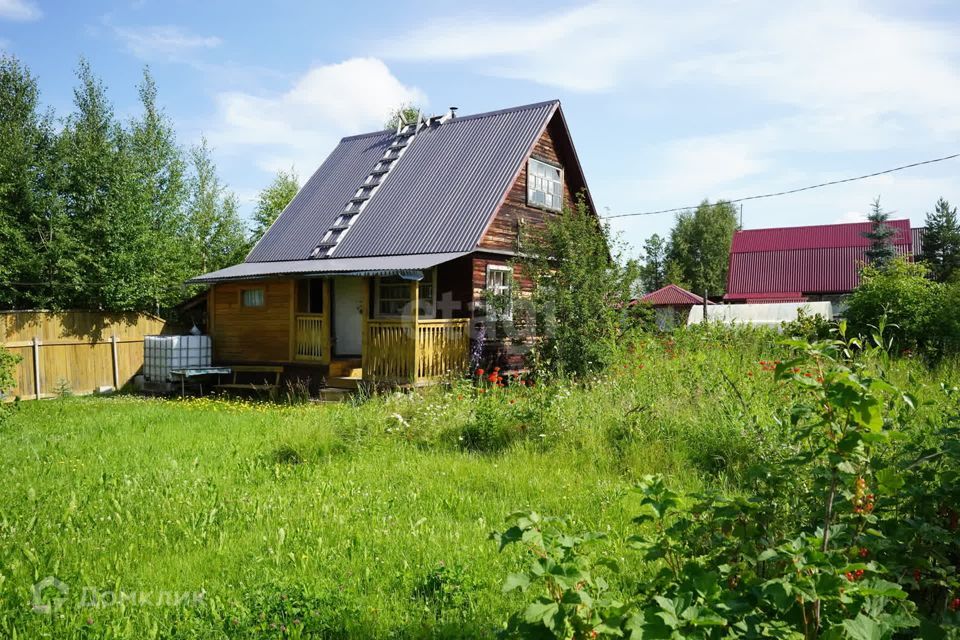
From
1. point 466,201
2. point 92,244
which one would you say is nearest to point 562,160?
point 466,201

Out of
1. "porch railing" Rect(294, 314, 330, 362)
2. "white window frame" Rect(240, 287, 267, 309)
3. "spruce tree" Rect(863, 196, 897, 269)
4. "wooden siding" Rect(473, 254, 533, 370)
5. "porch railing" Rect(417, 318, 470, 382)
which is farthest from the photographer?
"spruce tree" Rect(863, 196, 897, 269)

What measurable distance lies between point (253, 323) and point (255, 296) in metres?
0.72

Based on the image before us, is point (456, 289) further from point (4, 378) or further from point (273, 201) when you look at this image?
point (273, 201)

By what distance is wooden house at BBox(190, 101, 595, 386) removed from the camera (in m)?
13.5

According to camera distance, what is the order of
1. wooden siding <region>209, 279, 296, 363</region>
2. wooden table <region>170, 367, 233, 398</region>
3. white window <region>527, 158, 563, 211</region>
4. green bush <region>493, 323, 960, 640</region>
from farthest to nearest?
white window <region>527, 158, 563, 211</region> → wooden siding <region>209, 279, 296, 363</region> → wooden table <region>170, 367, 233, 398</region> → green bush <region>493, 323, 960, 640</region>

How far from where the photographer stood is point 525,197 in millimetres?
16469

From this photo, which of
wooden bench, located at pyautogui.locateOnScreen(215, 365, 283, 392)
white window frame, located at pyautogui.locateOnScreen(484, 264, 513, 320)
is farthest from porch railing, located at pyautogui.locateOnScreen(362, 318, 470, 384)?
wooden bench, located at pyautogui.locateOnScreen(215, 365, 283, 392)

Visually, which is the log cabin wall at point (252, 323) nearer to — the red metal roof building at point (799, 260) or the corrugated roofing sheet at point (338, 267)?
the corrugated roofing sheet at point (338, 267)

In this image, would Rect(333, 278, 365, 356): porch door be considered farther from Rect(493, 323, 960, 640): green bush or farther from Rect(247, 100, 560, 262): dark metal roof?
Rect(493, 323, 960, 640): green bush

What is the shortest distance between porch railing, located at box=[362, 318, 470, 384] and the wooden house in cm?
2

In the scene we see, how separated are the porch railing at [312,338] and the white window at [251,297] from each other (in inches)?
72.7

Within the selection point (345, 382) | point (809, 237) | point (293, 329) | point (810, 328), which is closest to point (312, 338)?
point (293, 329)

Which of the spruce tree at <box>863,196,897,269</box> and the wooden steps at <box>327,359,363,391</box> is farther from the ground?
the spruce tree at <box>863,196,897,269</box>

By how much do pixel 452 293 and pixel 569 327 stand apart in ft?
12.0
